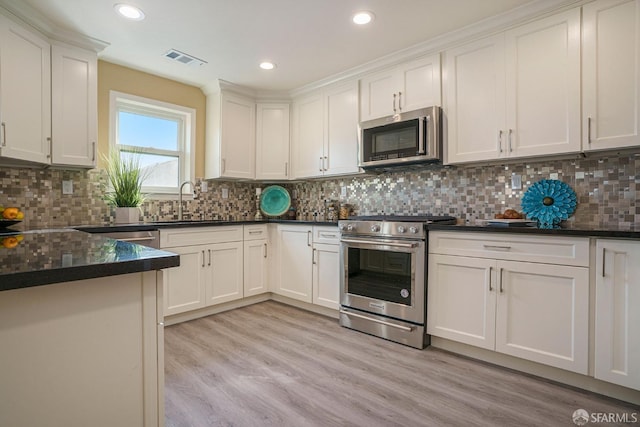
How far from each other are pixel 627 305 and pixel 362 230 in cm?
167

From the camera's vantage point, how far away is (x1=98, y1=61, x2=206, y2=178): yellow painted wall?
3.05 metres

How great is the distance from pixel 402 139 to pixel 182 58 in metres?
2.08

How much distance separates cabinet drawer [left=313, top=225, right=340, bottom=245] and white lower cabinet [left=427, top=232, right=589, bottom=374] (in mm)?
942

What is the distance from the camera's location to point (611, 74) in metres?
2.01

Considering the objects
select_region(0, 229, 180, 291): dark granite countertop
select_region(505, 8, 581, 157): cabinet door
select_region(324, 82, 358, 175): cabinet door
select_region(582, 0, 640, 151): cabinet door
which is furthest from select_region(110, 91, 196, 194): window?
select_region(582, 0, 640, 151): cabinet door

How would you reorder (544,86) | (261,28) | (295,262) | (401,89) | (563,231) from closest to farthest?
1. (563,231)
2. (544,86)
3. (261,28)
4. (401,89)
5. (295,262)

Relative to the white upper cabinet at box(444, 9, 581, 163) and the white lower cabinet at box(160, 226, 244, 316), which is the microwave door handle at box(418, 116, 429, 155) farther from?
the white lower cabinet at box(160, 226, 244, 316)

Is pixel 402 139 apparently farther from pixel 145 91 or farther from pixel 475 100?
pixel 145 91

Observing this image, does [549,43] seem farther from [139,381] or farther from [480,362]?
[139,381]

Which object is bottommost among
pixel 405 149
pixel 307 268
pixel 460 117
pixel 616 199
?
pixel 307 268

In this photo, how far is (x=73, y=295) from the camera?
32.5 inches

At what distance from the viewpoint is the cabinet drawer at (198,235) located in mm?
2898

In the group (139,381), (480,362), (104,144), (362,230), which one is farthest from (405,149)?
(104,144)

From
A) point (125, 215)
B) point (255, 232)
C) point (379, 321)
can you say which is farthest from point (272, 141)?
point (379, 321)
